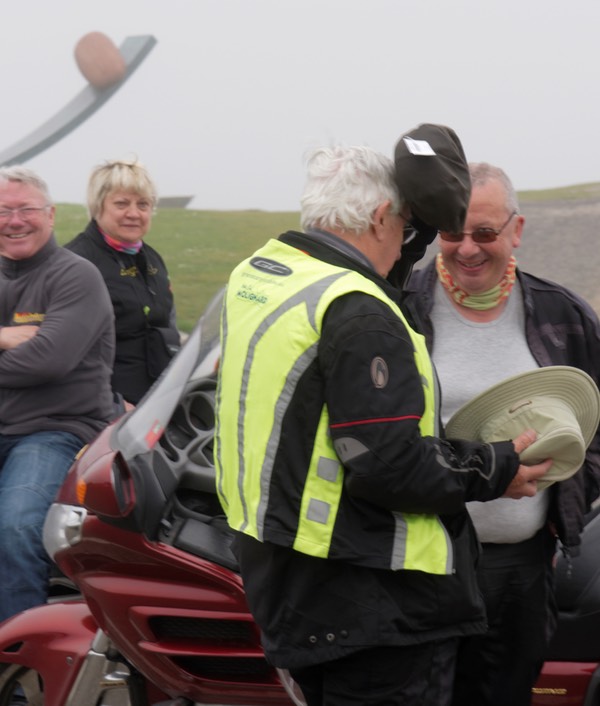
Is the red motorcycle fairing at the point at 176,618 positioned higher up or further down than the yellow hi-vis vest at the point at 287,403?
further down

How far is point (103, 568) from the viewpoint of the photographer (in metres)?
2.74

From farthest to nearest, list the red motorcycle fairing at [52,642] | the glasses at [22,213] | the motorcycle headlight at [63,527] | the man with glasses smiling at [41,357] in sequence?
1. the glasses at [22,213]
2. the man with glasses smiling at [41,357]
3. the red motorcycle fairing at [52,642]
4. the motorcycle headlight at [63,527]

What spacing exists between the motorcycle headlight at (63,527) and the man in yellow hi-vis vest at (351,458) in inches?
29.8

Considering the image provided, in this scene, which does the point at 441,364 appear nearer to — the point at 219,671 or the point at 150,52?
the point at 219,671

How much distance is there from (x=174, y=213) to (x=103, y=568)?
11.7m

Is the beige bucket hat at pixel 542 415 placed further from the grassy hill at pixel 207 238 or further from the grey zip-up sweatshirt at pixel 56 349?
the grassy hill at pixel 207 238

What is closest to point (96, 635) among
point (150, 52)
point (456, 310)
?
point (456, 310)

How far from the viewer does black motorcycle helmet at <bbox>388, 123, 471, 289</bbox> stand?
6.89 feet

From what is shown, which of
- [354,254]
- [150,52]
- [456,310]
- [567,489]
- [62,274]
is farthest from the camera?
[150,52]

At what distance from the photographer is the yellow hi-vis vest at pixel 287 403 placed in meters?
1.97

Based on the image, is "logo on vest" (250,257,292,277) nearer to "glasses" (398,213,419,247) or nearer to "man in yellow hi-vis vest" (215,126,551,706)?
"man in yellow hi-vis vest" (215,126,551,706)

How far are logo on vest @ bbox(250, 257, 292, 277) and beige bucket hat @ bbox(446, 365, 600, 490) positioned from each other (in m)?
0.49

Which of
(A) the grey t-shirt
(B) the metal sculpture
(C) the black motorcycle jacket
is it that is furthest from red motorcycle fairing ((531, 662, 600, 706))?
(B) the metal sculpture

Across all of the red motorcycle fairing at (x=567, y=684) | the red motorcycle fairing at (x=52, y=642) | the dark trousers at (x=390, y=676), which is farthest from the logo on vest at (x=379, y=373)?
the red motorcycle fairing at (x=52, y=642)
